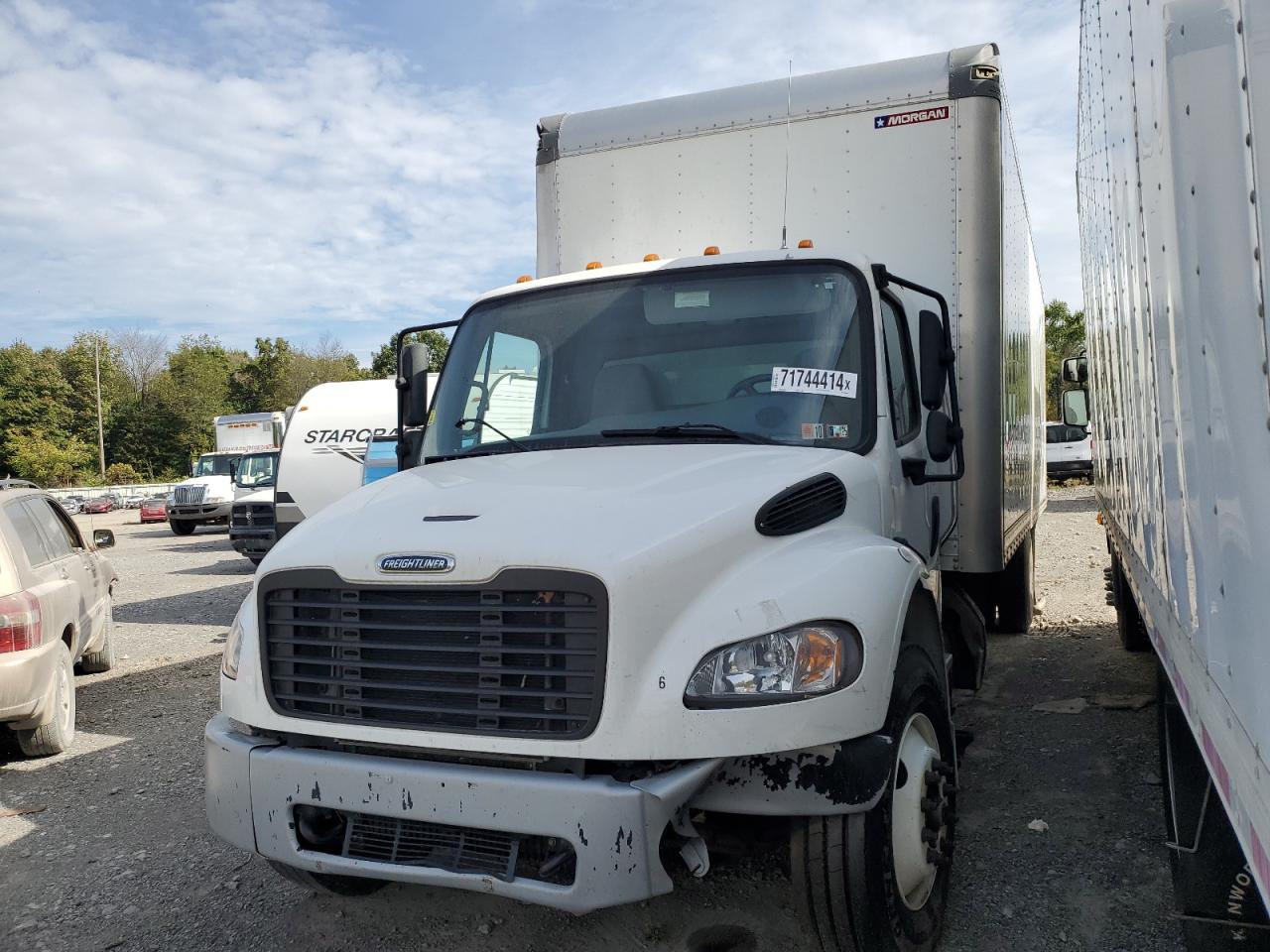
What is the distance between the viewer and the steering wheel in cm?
397

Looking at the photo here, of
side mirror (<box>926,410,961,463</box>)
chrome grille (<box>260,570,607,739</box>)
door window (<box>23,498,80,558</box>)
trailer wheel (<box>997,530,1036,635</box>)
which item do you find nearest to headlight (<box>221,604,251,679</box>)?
chrome grille (<box>260,570,607,739</box>)

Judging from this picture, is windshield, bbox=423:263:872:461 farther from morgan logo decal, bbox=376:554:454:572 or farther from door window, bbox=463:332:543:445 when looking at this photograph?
morgan logo decal, bbox=376:554:454:572

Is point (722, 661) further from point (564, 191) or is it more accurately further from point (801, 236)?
point (564, 191)

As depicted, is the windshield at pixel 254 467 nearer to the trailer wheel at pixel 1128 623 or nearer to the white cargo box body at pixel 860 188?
the white cargo box body at pixel 860 188

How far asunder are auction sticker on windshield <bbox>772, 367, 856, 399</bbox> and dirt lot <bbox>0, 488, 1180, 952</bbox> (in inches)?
78.0

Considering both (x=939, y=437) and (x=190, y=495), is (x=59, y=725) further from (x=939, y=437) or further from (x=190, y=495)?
(x=190, y=495)

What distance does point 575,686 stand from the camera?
9.46 ft

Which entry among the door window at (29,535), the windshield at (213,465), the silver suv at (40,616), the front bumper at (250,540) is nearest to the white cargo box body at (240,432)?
the windshield at (213,465)

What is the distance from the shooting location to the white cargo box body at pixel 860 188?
5.12 metres

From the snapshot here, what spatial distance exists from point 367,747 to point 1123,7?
134 inches

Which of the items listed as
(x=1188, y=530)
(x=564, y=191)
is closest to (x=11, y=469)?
(x=564, y=191)

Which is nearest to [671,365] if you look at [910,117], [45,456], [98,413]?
[910,117]

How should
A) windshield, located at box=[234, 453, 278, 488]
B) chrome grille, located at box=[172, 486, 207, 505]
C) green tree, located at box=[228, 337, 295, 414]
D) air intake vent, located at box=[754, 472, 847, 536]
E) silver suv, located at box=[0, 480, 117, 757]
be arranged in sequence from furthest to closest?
green tree, located at box=[228, 337, 295, 414] < chrome grille, located at box=[172, 486, 207, 505] < windshield, located at box=[234, 453, 278, 488] < silver suv, located at box=[0, 480, 117, 757] < air intake vent, located at box=[754, 472, 847, 536]

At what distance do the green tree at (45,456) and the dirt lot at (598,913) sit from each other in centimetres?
6038
